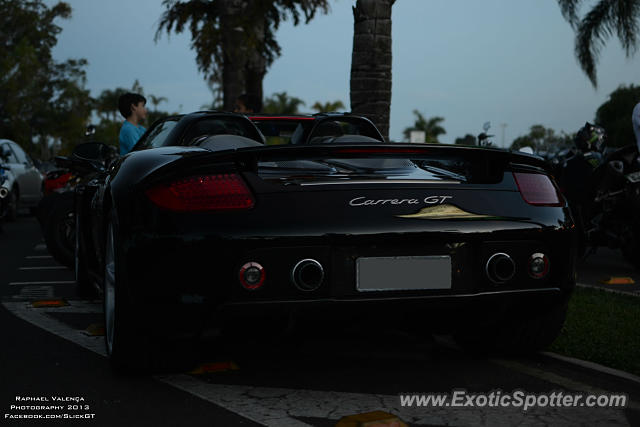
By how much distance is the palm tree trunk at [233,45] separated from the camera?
21781 millimetres

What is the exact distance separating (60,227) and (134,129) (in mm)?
1208

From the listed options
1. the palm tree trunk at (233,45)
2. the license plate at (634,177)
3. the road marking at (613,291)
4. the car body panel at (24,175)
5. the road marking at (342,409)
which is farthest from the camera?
the palm tree trunk at (233,45)

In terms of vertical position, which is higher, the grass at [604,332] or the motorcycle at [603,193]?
the motorcycle at [603,193]

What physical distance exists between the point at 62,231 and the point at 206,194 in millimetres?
5298

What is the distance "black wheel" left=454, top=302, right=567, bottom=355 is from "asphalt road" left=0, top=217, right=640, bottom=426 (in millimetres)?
78

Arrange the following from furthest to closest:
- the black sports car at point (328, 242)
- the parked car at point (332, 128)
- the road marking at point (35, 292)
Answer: the road marking at point (35, 292) < the parked car at point (332, 128) < the black sports car at point (328, 242)

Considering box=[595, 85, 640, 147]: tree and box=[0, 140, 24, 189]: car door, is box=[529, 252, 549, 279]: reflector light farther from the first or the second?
box=[595, 85, 640, 147]: tree

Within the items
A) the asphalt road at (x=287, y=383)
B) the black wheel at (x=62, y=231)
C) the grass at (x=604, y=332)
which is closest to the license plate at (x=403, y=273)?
the asphalt road at (x=287, y=383)

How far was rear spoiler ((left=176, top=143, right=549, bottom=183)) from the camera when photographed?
371cm

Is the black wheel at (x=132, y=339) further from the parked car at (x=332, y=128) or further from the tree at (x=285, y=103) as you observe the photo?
the tree at (x=285, y=103)

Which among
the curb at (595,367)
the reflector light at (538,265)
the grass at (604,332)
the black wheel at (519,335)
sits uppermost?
the reflector light at (538,265)

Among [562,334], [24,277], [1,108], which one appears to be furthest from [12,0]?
[562,334]

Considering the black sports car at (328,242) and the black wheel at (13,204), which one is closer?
the black sports car at (328,242)

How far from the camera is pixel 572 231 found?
4066 millimetres
